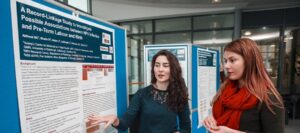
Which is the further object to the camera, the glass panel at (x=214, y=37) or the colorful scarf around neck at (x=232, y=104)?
the glass panel at (x=214, y=37)

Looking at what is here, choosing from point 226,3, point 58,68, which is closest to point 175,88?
point 58,68

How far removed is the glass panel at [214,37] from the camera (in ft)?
19.3

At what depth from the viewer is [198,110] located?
104 inches

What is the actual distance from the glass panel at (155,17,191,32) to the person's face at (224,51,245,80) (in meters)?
5.18

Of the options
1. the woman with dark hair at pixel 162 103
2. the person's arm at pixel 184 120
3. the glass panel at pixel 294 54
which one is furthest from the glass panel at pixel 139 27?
the person's arm at pixel 184 120

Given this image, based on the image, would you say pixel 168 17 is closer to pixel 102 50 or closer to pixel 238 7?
pixel 238 7

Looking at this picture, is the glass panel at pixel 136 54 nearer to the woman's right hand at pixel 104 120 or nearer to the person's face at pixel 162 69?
the person's face at pixel 162 69

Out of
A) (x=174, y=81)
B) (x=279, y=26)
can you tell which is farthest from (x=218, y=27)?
(x=174, y=81)

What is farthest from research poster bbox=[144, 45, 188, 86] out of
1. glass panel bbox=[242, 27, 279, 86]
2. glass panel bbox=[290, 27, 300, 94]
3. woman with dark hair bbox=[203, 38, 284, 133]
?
glass panel bbox=[290, 27, 300, 94]

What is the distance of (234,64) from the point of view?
3.92ft

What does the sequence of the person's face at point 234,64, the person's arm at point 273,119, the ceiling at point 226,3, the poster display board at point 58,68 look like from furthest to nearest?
the ceiling at point 226,3 < the person's face at point 234,64 < the person's arm at point 273,119 < the poster display board at point 58,68

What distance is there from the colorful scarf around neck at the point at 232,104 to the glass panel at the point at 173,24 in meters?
5.14

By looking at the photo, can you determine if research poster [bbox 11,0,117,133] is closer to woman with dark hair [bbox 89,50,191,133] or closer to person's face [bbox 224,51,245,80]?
woman with dark hair [bbox 89,50,191,133]

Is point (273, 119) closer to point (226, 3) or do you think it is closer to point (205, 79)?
point (205, 79)
